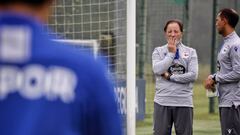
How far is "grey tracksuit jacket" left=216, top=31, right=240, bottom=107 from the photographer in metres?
6.57

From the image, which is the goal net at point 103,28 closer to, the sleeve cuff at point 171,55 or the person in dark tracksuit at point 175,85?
the person in dark tracksuit at point 175,85

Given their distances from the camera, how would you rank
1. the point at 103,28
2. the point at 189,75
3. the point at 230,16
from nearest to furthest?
the point at 230,16 → the point at 189,75 → the point at 103,28

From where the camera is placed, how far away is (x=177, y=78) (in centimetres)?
687

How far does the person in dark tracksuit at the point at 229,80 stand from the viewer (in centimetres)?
658

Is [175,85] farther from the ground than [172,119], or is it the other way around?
[175,85]

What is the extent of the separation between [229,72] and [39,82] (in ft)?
17.1

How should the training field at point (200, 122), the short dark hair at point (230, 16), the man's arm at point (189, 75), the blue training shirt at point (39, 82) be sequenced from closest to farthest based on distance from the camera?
the blue training shirt at point (39, 82) → the short dark hair at point (230, 16) → the man's arm at point (189, 75) → the training field at point (200, 122)

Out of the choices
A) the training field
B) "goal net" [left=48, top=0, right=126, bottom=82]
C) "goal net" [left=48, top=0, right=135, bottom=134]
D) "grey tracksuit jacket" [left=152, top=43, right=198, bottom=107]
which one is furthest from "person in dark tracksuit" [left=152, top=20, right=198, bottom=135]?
the training field

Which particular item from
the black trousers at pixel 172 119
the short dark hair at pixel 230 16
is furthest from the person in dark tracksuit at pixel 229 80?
the black trousers at pixel 172 119

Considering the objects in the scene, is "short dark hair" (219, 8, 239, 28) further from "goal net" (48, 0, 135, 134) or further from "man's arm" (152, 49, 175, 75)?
"goal net" (48, 0, 135, 134)

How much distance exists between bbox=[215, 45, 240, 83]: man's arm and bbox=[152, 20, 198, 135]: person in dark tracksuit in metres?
0.38

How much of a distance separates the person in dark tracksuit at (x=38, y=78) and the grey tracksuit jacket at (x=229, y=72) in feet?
16.6

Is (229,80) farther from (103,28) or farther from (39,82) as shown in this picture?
(39,82)

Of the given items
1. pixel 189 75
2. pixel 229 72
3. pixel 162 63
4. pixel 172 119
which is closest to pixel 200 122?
pixel 172 119
